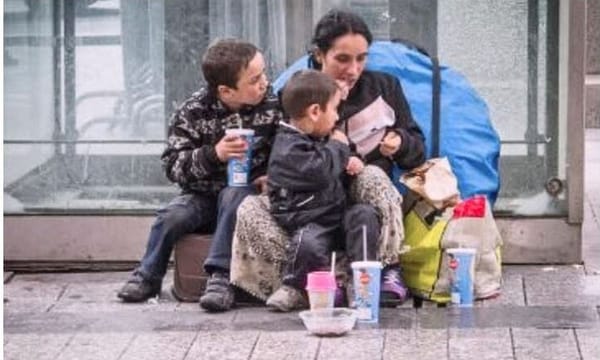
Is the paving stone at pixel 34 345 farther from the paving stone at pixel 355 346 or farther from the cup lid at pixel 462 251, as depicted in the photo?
the cup lid at pixel 462 251

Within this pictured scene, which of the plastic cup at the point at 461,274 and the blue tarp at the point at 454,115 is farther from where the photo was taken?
the blue tarp at the point at 454,115

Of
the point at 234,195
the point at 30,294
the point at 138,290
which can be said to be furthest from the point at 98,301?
the point at 234,195

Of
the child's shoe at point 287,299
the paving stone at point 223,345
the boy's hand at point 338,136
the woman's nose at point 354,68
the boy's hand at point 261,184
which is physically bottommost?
the paving stone at point 223,345

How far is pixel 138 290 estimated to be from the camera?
6367 millimetres

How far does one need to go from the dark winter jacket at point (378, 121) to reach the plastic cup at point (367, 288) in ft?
2.21

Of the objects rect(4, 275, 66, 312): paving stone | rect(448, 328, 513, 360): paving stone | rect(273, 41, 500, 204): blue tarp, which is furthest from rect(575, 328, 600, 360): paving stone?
rect(4, 275, 66, 312): paving stone

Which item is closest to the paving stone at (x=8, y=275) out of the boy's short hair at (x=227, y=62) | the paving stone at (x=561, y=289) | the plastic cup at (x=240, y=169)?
the plastic cup at (x=240, y=169)

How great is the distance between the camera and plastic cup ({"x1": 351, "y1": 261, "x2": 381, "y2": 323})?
18.8 ft

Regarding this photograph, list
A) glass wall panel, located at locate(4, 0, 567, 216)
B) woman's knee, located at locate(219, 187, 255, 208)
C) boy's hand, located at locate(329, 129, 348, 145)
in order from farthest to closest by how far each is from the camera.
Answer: glass wall panel, located at locate(4, 0, 567, 216)
woman's knee, located at locate(219, 187, 255, 208)
boy's hand, located at locate(329, 129, 348, 145)

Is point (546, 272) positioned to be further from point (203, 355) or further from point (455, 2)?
point (203, 355)

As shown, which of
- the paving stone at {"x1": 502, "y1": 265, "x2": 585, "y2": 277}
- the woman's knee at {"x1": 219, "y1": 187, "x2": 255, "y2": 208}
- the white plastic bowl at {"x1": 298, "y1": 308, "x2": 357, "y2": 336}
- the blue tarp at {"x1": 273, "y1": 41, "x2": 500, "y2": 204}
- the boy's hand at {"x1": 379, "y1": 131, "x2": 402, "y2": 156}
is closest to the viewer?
the white plastic bowl at {"x1": 298, "y1": 308, "x2": 357, "y2": 336}

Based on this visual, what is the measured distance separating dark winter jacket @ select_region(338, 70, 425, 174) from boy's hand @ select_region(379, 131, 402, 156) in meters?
0.03

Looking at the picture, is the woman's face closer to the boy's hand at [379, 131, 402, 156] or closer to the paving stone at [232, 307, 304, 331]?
the boy's hand at [379, 131, 402, 156]

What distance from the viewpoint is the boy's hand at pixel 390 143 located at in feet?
20.6
